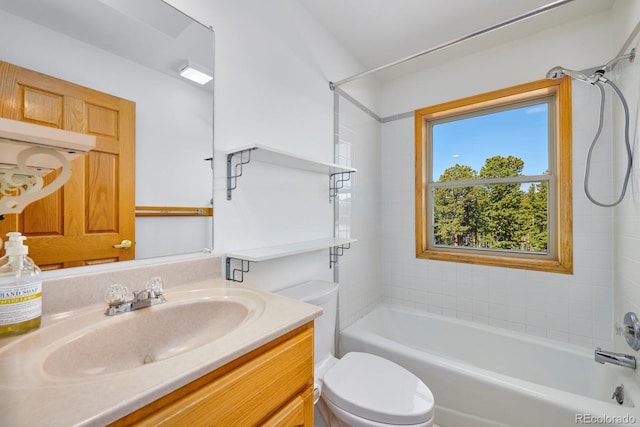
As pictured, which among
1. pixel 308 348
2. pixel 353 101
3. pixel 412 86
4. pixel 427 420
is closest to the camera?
pixel 308 348

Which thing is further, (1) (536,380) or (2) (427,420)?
(1) (536,380)

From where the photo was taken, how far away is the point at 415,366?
4.95 feet

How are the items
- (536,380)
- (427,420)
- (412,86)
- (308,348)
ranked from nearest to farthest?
(308,348), (427,420), (536,380), (412,86)

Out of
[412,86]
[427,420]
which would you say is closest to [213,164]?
[427,420]

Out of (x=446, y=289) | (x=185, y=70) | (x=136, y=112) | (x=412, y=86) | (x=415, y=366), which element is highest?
(x=412, y=86)

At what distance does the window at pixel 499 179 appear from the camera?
1.81m

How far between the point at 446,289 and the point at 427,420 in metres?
1.28

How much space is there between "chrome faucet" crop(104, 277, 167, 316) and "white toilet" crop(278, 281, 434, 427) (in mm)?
620

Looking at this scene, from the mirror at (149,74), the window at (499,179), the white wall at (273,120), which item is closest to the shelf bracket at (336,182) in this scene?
the white wall at (273,120)

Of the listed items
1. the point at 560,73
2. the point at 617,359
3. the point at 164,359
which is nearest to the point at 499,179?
the point at 560,73

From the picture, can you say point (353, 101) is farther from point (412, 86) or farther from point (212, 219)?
point (212, 219)

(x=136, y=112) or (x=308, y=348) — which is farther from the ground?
(x=136, y=112)

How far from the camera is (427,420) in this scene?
1050 mm

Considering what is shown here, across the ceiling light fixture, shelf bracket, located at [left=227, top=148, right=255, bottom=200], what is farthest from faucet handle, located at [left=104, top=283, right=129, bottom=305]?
the ceiling light fixture
